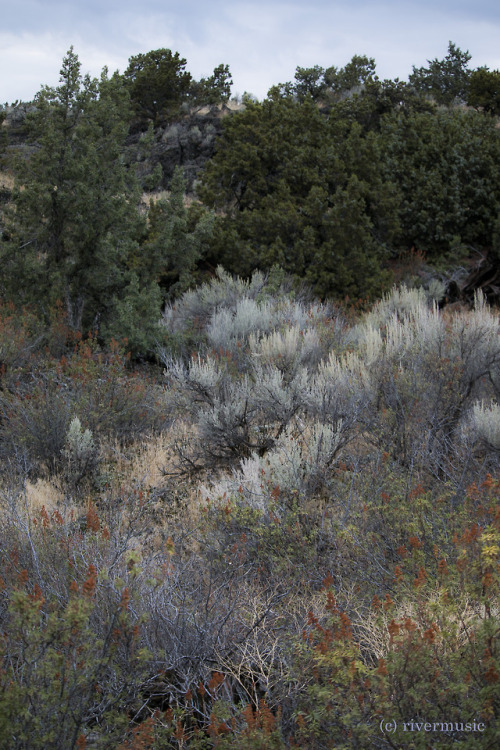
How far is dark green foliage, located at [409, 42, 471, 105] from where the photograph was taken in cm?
2720

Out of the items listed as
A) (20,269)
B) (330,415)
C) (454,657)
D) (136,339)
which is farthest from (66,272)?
(454,657)

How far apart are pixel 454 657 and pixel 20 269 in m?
8.62

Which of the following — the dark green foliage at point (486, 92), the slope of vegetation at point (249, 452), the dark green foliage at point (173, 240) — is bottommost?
the slope of vegetation at point (249, 452)

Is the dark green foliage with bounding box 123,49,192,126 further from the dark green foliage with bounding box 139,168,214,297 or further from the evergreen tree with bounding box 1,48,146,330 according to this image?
the evergreen tree with bounding box 1,48,146,330

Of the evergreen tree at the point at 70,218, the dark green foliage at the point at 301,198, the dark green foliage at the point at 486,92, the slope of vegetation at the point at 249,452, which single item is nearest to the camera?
the slope of vegetation at the point at 249,452

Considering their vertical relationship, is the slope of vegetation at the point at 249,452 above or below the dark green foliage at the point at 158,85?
below

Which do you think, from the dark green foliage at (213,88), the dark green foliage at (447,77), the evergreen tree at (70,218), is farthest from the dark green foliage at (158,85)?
the evergreen tree at (70,218)

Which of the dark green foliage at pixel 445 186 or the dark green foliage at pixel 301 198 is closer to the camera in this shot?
the dark green foliage at pixel 301 198

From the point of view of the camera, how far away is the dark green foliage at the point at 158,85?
24875 millimetres

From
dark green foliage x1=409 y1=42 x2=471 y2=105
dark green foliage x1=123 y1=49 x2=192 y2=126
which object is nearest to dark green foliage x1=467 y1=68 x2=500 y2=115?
dark green foliage x1=409 y1=42 x2=471 y2=105

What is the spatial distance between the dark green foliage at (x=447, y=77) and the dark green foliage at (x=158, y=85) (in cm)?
969

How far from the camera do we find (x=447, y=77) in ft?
92.3

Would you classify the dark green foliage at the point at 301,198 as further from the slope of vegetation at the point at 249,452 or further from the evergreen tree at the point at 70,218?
the evergreen tree at the point at 70,218

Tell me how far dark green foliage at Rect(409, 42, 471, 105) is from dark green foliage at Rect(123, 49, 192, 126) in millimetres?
9686
